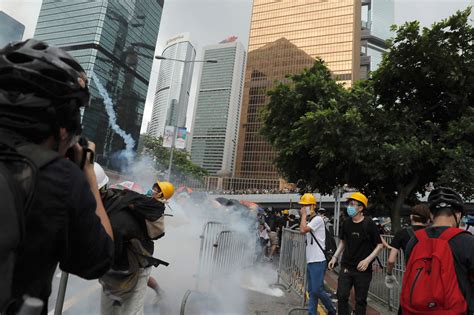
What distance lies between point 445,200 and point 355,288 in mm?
2503

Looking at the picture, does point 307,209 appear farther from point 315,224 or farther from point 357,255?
point 357,255

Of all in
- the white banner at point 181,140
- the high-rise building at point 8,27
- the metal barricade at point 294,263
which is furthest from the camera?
the white banner at point 181,140

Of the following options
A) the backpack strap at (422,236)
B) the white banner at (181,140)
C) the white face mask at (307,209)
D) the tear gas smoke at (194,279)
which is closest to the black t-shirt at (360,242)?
the white face mask at (307,209)

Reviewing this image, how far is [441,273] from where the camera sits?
7.82 ft

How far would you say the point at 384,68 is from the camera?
11.7m

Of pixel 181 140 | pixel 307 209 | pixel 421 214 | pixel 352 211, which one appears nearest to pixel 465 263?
pixel 421 214

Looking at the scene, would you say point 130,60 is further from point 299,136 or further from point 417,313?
point 417,313

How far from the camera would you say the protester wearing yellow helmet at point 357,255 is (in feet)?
15.3

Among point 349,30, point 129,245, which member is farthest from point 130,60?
point 349,30

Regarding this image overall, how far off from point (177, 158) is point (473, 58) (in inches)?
1683

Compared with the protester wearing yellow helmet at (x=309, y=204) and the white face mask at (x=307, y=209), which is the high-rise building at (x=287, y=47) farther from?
the white face mask at (x=307, y=209)

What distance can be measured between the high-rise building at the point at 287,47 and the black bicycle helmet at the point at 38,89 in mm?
87757

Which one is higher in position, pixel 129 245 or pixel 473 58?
pixel 473 58

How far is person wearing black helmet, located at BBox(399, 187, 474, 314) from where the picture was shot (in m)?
2.35
